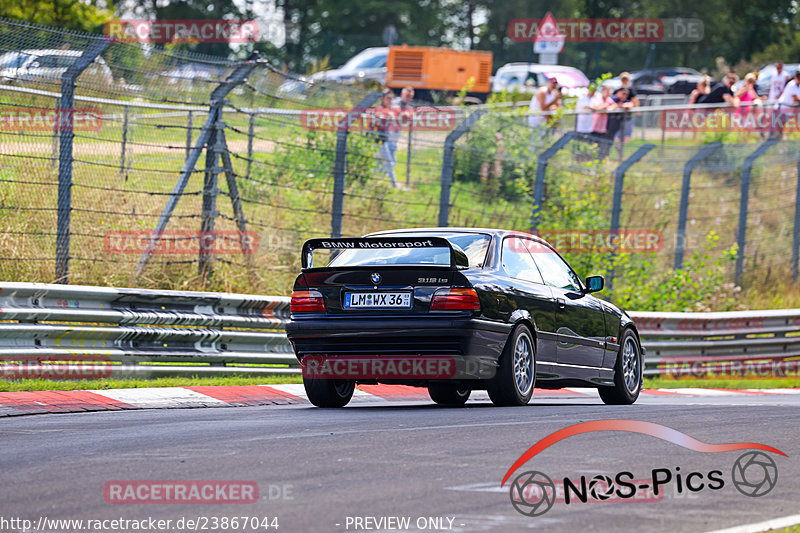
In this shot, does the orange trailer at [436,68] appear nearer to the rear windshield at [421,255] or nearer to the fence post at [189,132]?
the fence post at [189,132]

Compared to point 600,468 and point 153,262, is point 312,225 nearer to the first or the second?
point 153,262

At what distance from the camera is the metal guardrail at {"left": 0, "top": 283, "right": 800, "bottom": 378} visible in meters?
11.0

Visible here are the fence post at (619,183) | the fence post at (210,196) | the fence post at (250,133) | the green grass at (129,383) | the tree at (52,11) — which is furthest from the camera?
the tree at (52,11)

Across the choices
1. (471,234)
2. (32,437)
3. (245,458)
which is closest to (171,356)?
(471,234)

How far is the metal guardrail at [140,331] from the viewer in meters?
11.0

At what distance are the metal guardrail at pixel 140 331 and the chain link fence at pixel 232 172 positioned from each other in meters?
1.41

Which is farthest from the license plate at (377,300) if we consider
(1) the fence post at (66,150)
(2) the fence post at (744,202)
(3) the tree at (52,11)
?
(3) the tree at (52,11)

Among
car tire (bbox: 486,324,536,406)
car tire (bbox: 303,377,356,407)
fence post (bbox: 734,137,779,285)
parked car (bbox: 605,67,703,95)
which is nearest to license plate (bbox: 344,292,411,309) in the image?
car tire (bbox: 303,377,356,407)

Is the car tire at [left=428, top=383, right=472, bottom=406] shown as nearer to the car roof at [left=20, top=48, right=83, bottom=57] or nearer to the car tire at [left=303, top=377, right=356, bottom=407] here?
the car tire at [left=303, top=377, right=356, bottom=407]

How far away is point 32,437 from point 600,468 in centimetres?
340

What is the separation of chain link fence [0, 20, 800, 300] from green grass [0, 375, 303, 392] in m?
1.82

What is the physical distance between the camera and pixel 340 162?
15641 millimetres

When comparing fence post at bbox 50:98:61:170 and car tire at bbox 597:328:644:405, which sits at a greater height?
fence post at bbox 50:98:61:170

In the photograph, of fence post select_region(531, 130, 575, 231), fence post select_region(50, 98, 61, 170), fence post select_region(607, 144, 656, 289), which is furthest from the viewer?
fence post select_region(607, 144, 656, 289)
